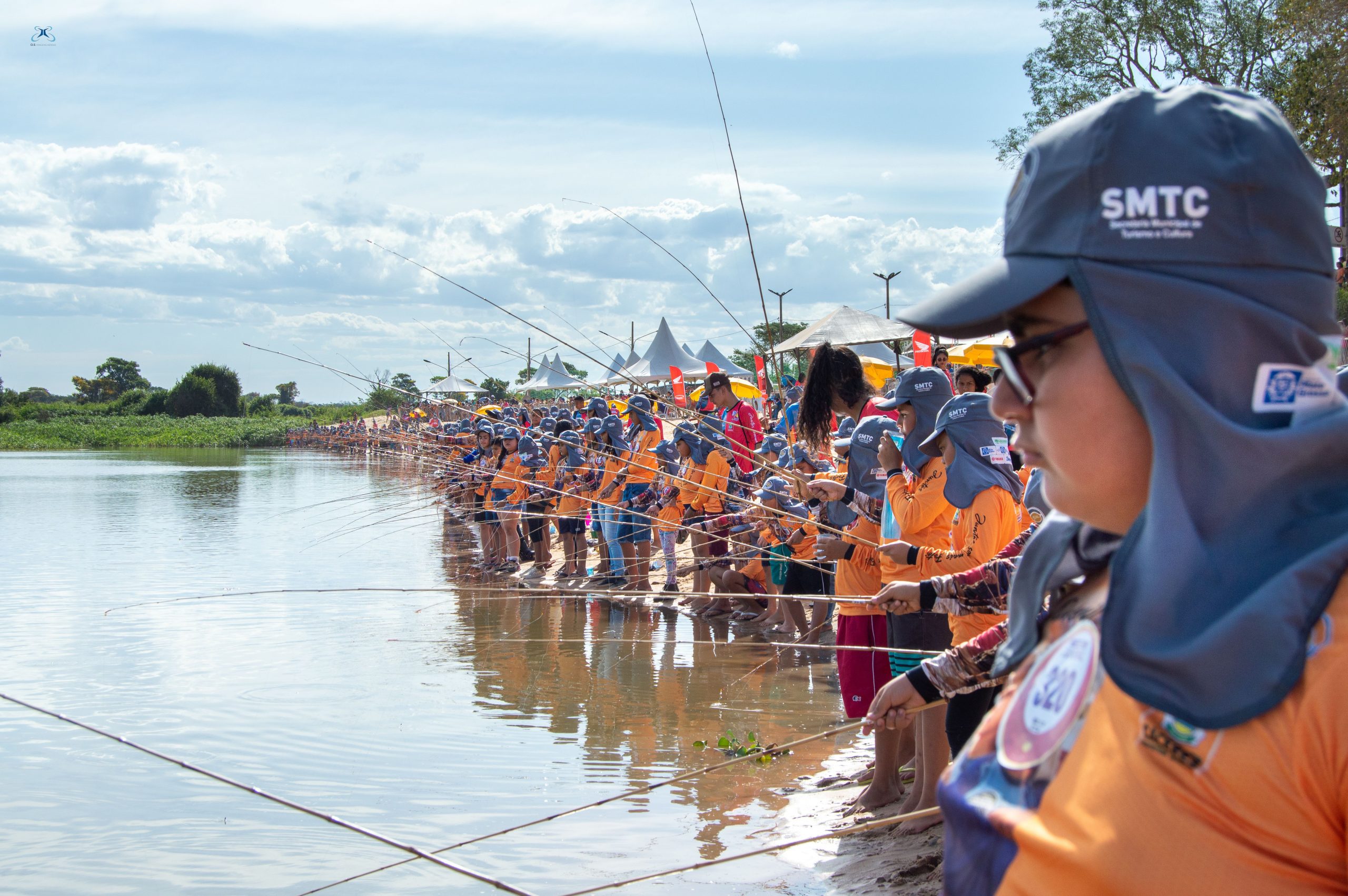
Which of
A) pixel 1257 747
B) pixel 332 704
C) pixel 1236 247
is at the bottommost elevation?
pixel 332 704

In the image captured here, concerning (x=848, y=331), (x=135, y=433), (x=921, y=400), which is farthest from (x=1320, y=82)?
(x=135, y=433)

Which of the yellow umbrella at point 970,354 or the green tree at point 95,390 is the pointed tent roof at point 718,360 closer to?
the yellow umbrella at point 970,354

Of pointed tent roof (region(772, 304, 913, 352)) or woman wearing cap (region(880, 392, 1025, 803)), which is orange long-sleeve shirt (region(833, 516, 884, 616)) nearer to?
woman wearing cap (region(880, 392, 1025, 803))

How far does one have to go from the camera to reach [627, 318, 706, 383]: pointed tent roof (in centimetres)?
2359

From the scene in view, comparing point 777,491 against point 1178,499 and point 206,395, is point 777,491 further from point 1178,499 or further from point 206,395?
point 206,395

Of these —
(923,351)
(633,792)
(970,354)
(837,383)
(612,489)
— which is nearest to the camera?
(633,792)

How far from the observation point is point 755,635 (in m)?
9.75

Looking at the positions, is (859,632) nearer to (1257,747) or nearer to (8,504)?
(1257,747)

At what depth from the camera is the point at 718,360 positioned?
2723cm

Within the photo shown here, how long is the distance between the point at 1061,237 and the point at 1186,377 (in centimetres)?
18

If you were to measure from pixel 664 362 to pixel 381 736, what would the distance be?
670 inches

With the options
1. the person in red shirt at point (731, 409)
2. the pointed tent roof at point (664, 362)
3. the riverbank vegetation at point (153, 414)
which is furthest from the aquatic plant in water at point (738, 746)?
the riverbank vegetation at point (153, 414)

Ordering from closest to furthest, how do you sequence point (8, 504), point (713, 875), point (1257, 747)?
1. point (1257, 747)
2. point (713, 875)
3. point (8, 504)

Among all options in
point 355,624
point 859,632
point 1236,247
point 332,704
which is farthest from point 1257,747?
point 355,624
